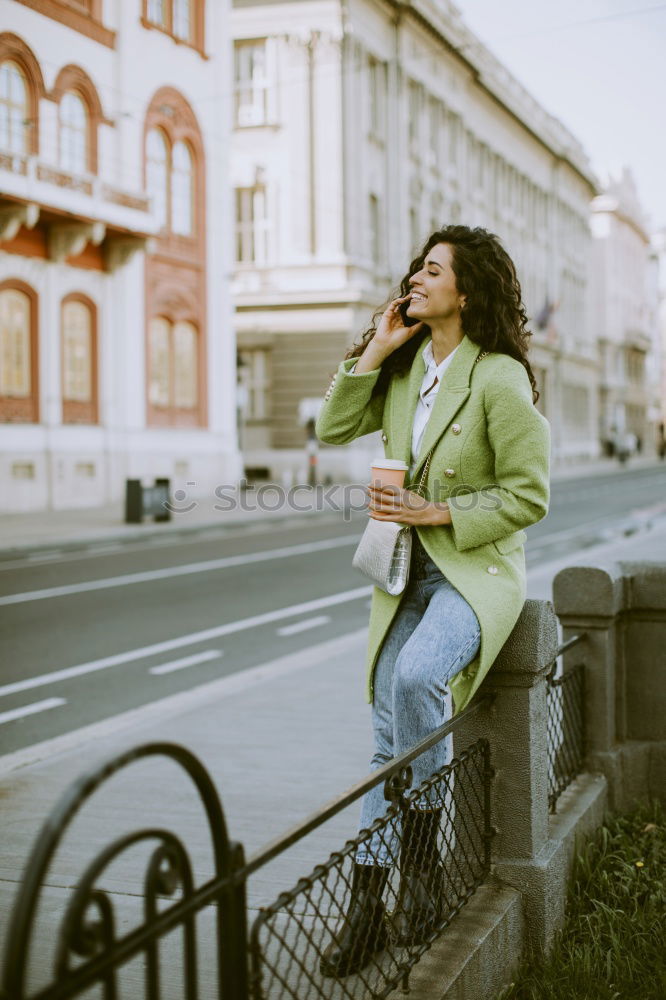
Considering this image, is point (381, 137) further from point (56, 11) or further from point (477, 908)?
A: point (477, 908)

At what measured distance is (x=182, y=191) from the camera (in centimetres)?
3059

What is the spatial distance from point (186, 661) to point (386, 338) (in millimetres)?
5623

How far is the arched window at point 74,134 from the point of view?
83.6 feet

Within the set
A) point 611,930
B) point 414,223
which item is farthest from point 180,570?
point 414,223

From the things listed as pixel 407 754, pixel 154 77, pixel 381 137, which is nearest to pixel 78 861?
pixel 407 754

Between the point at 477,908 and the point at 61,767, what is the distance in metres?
2.73

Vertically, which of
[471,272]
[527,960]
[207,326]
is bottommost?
[527,960]

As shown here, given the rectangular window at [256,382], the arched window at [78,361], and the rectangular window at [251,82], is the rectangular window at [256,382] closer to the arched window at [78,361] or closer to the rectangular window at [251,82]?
the rectangular window at [251,82]

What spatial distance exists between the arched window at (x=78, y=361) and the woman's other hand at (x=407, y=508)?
2350 cm

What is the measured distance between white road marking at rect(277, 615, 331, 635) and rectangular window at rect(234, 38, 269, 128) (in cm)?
3123

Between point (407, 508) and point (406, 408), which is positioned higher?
point (406, 408)

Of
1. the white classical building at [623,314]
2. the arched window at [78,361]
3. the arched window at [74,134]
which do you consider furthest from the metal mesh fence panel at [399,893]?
the white classical building at [623,314]

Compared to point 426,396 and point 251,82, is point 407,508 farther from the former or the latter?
point 251,82

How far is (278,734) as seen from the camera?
6.07 m
